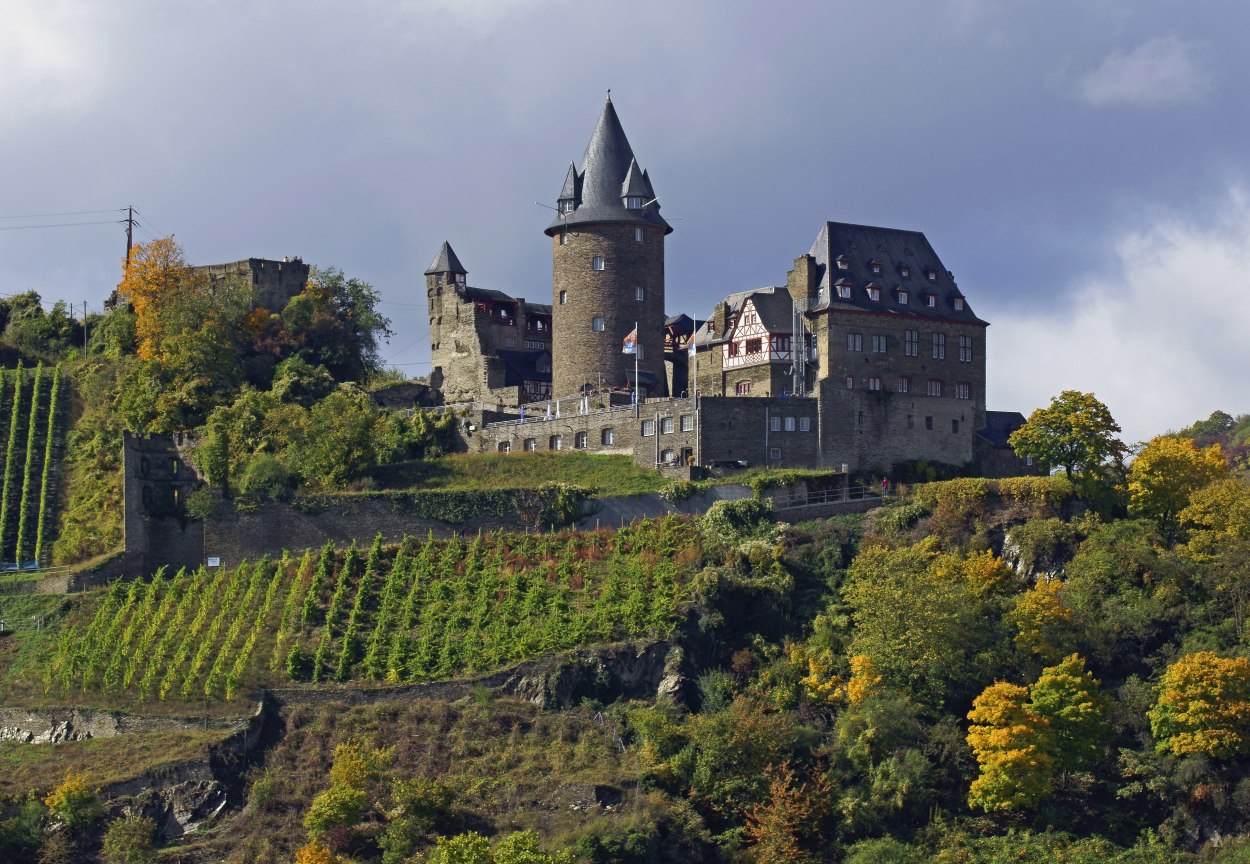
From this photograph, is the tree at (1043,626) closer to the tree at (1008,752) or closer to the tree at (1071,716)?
the tree at (1071,716)

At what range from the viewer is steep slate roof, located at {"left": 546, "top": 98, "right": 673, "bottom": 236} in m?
87.1

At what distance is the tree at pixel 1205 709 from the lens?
58.8 m

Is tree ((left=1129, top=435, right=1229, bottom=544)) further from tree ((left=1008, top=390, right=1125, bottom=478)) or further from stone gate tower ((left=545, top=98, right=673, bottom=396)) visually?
stone gate tower ((left=545, top=98, right=673, bottom=396))

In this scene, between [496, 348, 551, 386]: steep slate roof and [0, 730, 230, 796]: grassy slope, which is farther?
[496, 348, 551, 386]: steep slate roof

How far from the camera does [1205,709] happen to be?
5900cm

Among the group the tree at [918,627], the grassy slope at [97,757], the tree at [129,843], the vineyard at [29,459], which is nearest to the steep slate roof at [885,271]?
the tree at [918,627]

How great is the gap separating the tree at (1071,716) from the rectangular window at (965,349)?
24.3 metres

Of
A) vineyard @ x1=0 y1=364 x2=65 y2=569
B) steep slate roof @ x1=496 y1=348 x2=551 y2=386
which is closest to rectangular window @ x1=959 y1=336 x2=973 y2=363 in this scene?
steep slate roof @ x1=496 y1=348 x2=551 y2=386

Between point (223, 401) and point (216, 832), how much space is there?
94.6 feet

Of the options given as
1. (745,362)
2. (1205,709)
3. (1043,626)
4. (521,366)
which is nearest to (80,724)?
(1043,626)

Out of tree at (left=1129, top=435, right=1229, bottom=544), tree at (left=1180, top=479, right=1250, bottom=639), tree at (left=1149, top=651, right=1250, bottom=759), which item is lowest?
tree at (left=1149, top=651, right=1250, bottom=759)

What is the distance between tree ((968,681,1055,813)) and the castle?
61.6 ft

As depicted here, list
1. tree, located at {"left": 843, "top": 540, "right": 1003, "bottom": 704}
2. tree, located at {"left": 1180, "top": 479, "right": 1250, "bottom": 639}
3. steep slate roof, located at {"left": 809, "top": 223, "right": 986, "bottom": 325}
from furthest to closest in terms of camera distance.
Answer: steep slate roof, located at {"left": 809, "top": 223, "right": 986, "bottom": 325} < tree, located at {"left": 1180, "top": 479, "right": 1250, "bottom": 639} < tree, located at {"left": 843, "top": 540, "right": 1003, "bottom": 704}

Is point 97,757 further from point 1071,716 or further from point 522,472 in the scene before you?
point 1071,716
